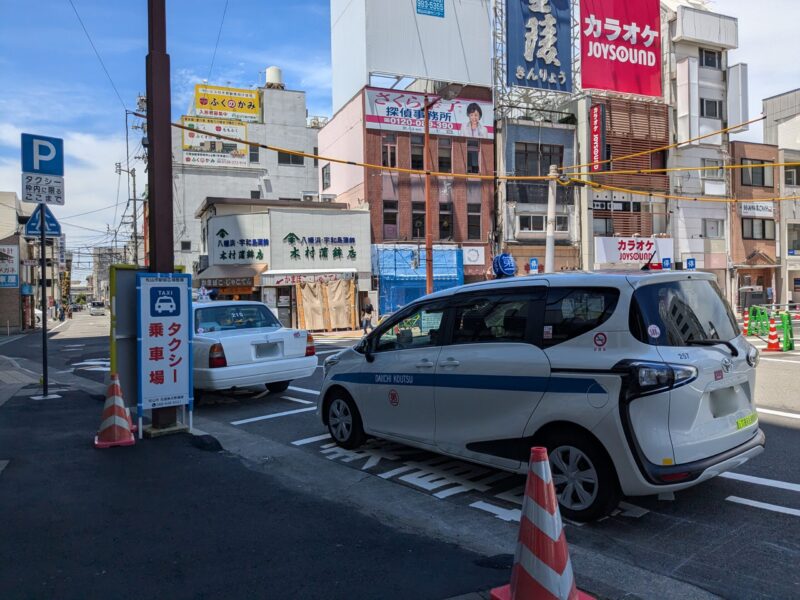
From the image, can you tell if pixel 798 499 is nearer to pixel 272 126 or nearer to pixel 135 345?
pixel 135 345

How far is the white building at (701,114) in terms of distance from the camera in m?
37.8

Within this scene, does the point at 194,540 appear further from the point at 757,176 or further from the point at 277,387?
the point at 757,176

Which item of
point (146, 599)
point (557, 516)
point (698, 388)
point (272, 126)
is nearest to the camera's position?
point (557, 516)

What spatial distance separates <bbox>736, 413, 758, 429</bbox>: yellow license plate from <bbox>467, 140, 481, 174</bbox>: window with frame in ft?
99.7

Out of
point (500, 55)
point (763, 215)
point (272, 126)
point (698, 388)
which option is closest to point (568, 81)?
point (500, 55)

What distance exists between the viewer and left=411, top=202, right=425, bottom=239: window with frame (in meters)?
33.5

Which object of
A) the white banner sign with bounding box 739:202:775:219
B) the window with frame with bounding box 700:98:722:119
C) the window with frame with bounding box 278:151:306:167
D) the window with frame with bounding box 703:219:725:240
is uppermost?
the window with frame with bounding box 700:98:722:119

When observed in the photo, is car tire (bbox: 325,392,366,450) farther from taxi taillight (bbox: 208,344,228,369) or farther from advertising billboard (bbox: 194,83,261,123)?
advertising billboard (bbox: 194,83,261,123)

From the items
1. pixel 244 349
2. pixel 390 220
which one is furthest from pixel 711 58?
pixel 244 349

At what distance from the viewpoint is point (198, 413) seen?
944cm

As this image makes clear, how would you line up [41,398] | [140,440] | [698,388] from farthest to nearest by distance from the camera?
[41,398], [140,440], [698,388]

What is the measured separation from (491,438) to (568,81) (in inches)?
1409

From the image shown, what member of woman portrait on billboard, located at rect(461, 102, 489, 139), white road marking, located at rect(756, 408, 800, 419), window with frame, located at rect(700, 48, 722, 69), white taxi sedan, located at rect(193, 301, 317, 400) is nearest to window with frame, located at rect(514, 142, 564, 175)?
woman portrait on billboard, located at rect(461, 102, 489, 139)

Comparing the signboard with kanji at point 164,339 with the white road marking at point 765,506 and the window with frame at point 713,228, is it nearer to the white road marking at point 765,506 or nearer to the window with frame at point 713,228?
the white road marking at point 765,506
